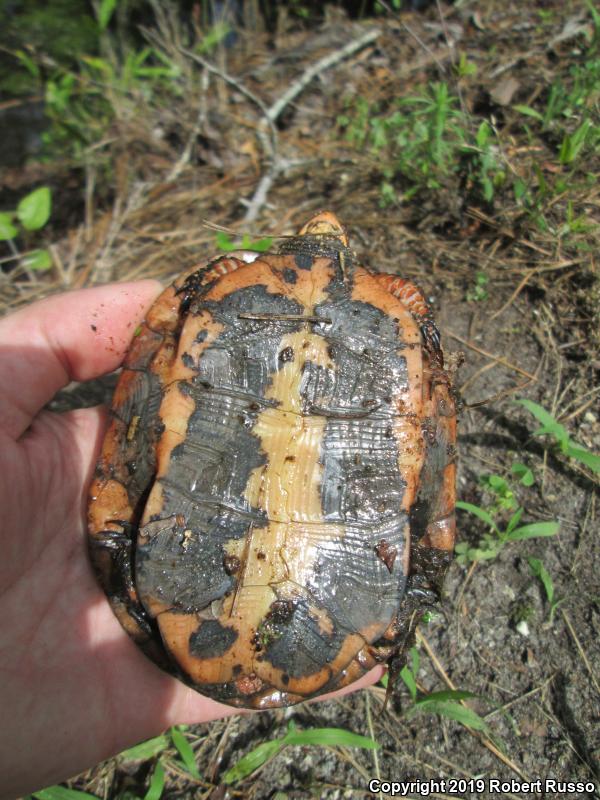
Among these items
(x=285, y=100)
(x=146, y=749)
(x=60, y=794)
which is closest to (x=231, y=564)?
(x=146, y=749)

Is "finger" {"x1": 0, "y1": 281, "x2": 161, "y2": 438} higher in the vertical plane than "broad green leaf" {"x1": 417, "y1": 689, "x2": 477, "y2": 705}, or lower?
higher

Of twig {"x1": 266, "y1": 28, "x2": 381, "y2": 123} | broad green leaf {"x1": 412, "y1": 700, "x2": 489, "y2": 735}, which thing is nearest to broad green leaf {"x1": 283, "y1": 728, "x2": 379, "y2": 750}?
broad green leaf {"x1": 412, "y1": 700, "x2": 489, "y2": 735}

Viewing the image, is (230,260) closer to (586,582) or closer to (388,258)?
(388,258)

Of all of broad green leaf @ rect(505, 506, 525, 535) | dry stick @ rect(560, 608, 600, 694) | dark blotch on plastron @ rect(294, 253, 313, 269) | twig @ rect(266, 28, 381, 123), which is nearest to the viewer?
dark blotch on plastron @ rect(294, 253, 313, 269)

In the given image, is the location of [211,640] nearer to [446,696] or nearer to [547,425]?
[446,696]

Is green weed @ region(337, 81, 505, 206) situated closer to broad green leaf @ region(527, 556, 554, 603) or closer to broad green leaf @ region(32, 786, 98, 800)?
broad green leaf @ region(527, 556, 554, 603)

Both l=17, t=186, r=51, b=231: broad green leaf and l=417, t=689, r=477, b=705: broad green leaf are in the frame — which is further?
l=17, t=186, r=51, b=231: broad green leaf

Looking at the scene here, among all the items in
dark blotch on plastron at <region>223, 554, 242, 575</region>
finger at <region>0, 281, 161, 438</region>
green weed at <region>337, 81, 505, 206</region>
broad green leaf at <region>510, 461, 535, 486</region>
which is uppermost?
green weed at <region>337, 81, 505, 206</region>
